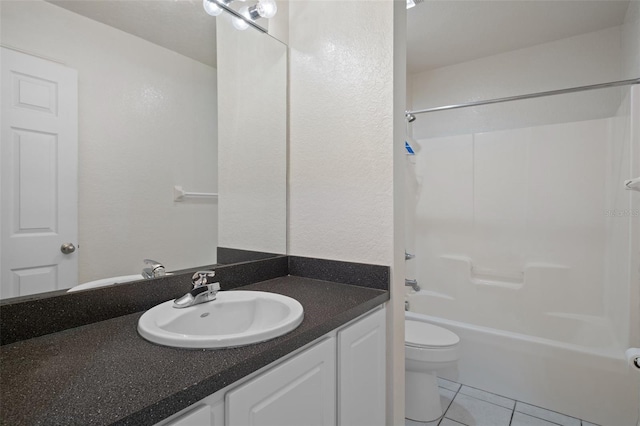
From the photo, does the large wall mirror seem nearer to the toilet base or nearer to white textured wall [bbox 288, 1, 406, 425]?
white textured wall [bbox 288, 1, 406, 425]

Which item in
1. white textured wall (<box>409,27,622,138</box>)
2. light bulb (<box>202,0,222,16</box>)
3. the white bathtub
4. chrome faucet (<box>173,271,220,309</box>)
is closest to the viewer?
chrome faucet (<box>173,271,220,309</box>)

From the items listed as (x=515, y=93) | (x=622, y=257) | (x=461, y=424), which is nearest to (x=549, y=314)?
(x=622, y=257)

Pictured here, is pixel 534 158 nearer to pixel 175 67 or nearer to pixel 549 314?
pixel 549 314

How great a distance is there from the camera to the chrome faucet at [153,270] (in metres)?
1.06

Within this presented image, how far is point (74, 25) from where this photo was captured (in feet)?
2.96

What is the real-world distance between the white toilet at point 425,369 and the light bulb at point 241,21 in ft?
5.90

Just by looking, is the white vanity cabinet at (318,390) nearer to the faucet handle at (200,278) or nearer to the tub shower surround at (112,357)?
the tub shower surround at (112,357)

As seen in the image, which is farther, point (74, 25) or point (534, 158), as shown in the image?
point (534, 158)

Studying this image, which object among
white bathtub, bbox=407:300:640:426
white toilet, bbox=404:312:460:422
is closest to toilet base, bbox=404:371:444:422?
white toilet, bbox=404:312:460:422

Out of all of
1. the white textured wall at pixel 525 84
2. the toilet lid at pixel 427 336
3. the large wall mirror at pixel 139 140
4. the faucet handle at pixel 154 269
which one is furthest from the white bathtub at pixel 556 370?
the faucet handle at pixel 154 269

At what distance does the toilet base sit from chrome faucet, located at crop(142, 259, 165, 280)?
4.88 ft

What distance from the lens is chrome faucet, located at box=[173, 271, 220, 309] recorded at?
1003 mm

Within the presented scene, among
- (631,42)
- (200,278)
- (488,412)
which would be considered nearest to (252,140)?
(200,278)

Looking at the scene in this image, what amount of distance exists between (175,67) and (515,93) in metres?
2.45
